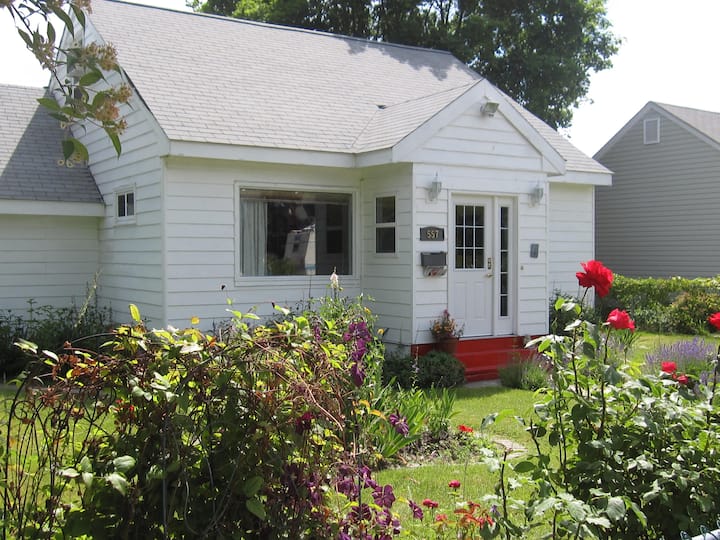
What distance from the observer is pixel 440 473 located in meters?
6.32

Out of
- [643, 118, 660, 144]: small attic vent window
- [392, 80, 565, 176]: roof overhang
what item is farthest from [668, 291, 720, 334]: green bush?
[643, 118, 660, 144]: small attic vent window

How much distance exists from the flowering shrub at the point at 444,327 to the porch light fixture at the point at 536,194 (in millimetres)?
2461

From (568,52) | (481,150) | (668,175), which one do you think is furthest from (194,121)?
(568,52)

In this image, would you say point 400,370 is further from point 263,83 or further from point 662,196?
point 662,196

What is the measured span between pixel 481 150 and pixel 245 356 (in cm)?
921

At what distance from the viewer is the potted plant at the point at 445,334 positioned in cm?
1090

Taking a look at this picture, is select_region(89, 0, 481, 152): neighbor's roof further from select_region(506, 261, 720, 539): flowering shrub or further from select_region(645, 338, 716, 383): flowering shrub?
select_region(506, 261, 720, 539): flowering shrub

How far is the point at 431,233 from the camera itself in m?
11.0

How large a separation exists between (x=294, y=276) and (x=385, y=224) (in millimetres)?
1634

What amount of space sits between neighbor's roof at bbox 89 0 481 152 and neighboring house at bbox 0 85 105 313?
2480 mm

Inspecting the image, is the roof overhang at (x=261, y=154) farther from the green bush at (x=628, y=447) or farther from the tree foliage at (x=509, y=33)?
the tree foliage at (x=509, y=33)

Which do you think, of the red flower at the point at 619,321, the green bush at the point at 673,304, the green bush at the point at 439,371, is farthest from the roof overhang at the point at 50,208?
the red flower at the point at 619,321

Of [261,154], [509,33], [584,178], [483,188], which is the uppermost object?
[509,33]

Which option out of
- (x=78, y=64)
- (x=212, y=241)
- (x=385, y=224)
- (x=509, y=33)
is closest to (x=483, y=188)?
(x=385, y=224)
